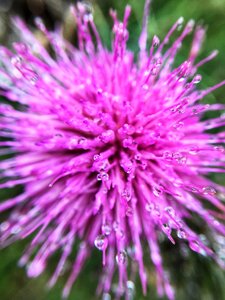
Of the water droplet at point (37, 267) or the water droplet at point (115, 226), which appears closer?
the water droplet at point (115, 226)

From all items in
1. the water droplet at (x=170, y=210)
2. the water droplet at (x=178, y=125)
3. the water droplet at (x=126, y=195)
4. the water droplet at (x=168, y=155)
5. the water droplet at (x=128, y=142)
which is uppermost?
the water droplet at (x=178, y=125)

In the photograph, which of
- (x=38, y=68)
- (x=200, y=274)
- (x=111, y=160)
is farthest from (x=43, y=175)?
(x=200, y=274)

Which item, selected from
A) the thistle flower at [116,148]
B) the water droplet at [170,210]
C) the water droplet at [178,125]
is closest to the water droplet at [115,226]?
the thistle flower at [116,148]

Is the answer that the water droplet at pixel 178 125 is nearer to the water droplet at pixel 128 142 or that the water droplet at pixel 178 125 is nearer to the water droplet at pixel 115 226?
the water droplet at pixel 128 142

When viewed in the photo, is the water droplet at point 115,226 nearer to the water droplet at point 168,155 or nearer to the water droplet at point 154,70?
the water droplet at point 168,155

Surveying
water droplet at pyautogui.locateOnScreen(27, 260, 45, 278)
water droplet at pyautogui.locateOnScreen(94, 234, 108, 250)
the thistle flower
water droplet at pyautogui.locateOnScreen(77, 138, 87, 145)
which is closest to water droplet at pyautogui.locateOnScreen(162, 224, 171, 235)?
the thistle flower

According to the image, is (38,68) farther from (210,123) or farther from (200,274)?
(200,274)

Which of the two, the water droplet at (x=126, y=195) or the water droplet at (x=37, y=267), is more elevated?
the water droplet at (x=126, y=195)

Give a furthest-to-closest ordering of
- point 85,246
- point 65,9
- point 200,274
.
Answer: point 65,9 → point 200,274 → point 85,246
